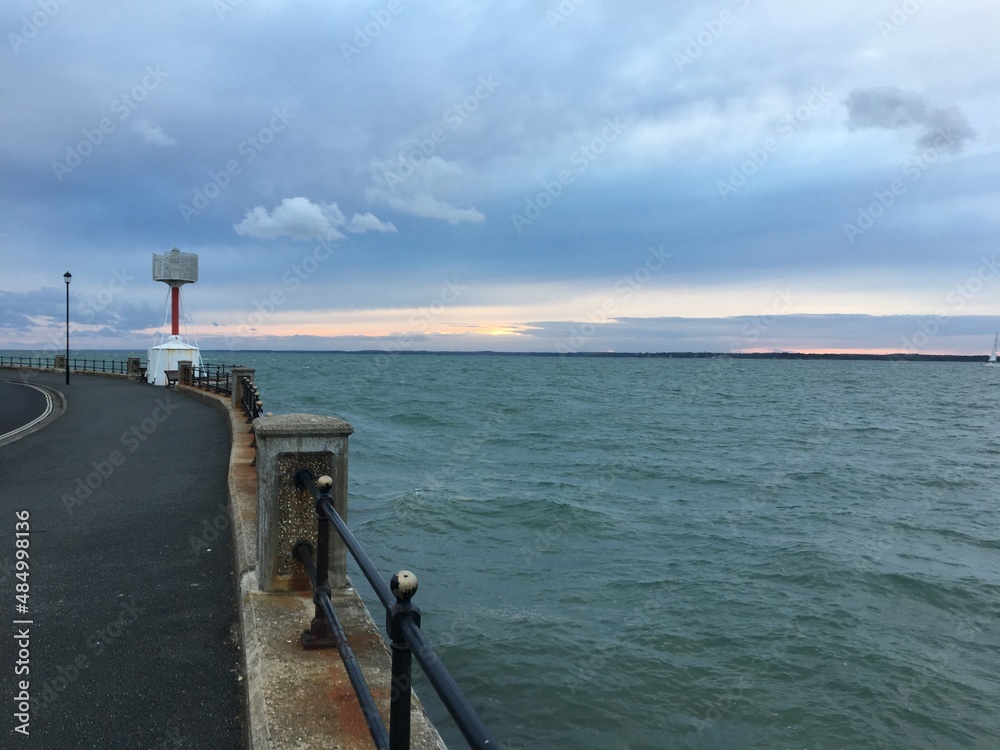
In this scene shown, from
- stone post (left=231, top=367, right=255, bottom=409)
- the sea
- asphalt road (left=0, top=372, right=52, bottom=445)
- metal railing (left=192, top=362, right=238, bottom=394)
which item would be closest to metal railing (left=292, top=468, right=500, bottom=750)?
the sea


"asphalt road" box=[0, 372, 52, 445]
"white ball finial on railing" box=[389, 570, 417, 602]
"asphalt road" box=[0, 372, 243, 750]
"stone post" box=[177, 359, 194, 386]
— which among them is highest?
"white ball finial on railing" box=[389, 570, 417, 602]

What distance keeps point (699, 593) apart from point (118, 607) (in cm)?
766

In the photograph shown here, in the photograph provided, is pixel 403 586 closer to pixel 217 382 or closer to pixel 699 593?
pixel 699 593

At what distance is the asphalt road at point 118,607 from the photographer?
11.9 ft

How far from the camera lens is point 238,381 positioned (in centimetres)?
1723

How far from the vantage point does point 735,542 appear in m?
13.0

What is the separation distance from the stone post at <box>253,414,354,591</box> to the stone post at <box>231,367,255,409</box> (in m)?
12.9

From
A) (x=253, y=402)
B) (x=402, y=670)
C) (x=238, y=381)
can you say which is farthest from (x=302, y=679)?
(x=238, y=381)

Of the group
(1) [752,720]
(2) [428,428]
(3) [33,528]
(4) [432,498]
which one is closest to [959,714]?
(1) [752,720]

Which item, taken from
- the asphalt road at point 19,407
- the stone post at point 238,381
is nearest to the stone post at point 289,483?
the asphalt road at point 19,407

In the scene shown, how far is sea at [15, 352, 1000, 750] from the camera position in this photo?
694cm

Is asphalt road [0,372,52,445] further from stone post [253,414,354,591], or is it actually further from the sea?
stone post [253,414,354,591]

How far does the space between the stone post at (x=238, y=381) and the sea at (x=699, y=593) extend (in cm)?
355

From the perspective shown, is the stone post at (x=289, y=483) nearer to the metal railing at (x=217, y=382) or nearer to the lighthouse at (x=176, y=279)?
the metal railing at (x=217, y=382)
